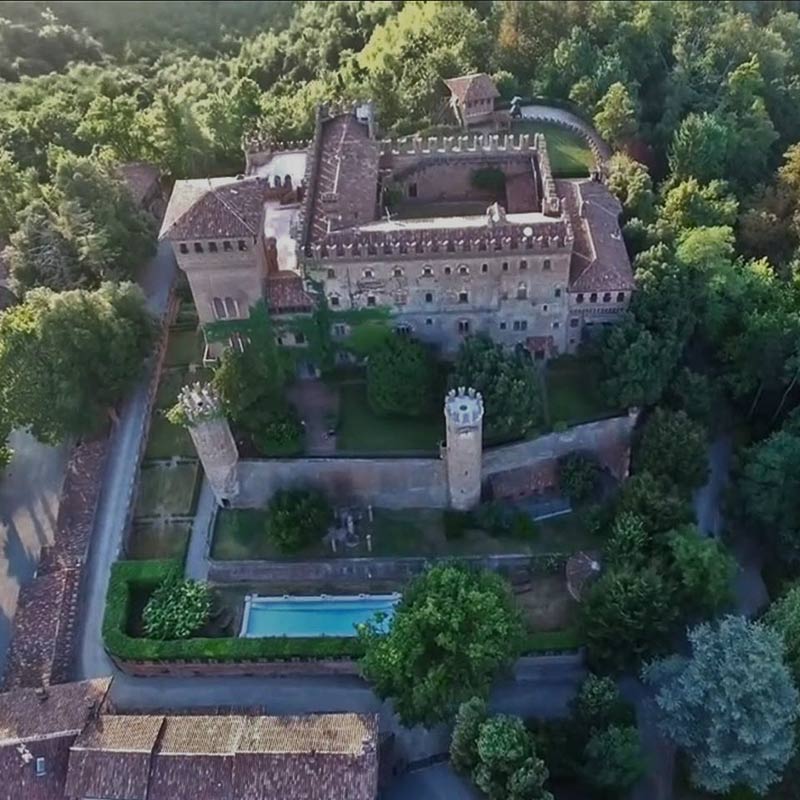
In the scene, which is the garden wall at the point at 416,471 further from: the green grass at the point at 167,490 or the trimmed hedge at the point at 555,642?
the trimmed hedge at the point at 555,642

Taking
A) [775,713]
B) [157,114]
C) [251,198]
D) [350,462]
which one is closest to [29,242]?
[157,114]

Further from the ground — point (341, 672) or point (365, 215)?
point (365, 215)

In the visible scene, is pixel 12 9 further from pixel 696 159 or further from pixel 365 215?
pixel 696 159

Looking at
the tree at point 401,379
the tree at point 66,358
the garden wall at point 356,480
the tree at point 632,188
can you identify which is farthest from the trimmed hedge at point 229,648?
the tree at point 632,188

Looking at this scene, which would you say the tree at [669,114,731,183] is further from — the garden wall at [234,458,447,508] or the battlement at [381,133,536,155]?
the garden wall at [234,458,447,508]

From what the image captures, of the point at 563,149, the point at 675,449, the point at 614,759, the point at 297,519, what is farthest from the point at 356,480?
the point at 563,149
